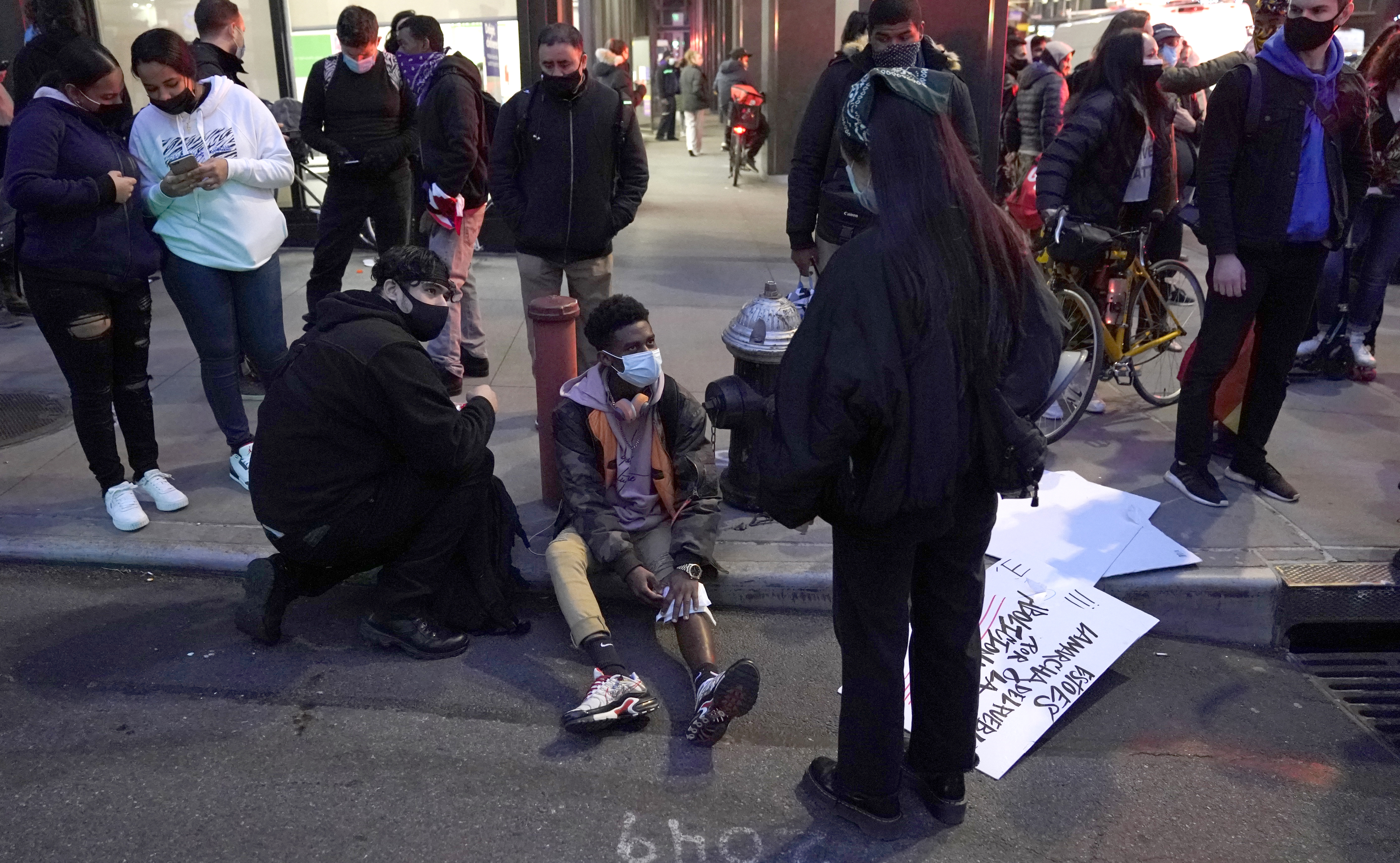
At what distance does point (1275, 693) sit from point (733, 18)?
23.5 metres

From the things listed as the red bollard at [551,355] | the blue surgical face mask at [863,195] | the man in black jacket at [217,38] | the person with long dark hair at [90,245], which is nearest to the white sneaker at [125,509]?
the person with long dark hair at [90,245]

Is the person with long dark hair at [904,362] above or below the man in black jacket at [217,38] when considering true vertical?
below

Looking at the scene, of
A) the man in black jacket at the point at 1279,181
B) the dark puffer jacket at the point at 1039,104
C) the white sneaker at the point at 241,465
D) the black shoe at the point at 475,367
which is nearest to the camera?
the man in black jacket at the point at 1279,181

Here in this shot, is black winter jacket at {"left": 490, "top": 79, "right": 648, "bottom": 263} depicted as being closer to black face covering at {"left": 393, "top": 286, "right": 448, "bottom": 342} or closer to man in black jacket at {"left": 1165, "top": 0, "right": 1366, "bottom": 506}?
black face covering at {"left": 393, "top": 286, "right": 448, "bottom": 342}

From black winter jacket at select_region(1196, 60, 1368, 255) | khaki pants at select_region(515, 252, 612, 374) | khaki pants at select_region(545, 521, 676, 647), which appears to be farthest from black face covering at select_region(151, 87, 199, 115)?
black winter jacket at select_region(1196, 60, 1368, 255)

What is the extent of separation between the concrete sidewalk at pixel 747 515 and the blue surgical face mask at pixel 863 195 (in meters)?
1.93

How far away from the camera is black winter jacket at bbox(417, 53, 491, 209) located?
18.9 feet

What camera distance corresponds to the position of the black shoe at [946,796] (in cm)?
295

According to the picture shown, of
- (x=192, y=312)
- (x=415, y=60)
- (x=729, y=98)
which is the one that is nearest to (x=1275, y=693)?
(x=192, y=312)

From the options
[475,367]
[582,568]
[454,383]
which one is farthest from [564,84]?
[582,568]

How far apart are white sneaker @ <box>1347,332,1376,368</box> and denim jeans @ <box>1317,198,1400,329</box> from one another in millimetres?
48

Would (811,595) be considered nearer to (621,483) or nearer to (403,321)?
(621,483)

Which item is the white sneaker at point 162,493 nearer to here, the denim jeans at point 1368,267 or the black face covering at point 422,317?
the black face covering at point 422,317

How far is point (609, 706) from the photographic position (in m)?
3.28
